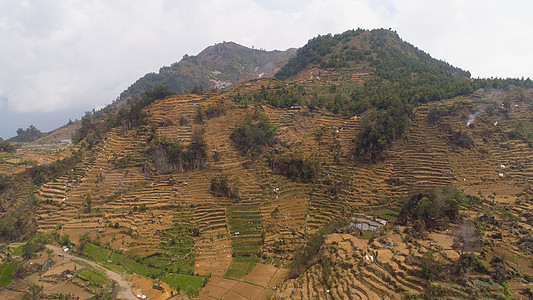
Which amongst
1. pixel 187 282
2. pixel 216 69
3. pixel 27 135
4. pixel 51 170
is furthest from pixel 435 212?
pixel 216 69

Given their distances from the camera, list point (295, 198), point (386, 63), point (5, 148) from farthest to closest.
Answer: point (386, 63) < point (5, 148) < point (295, 198)

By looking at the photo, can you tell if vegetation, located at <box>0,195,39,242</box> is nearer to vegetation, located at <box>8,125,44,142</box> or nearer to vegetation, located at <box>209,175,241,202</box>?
vegetation, located at <box>209,175,241,202</box>

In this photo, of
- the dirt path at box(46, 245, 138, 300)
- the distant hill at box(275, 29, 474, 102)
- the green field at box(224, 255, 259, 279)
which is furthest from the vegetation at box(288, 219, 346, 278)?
the distant hill at box(275, 29, 474, 102)

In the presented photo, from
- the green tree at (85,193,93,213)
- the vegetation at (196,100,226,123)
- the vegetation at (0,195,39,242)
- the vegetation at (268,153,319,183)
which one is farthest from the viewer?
the vegetation at (196,100,226,123)

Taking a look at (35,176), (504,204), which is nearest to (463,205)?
(504,204)

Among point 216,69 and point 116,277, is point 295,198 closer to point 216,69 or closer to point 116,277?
point 116,277

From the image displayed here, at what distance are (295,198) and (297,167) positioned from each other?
3.80 meters

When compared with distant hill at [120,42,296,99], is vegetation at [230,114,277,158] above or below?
below

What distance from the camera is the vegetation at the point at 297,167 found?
3228 cm

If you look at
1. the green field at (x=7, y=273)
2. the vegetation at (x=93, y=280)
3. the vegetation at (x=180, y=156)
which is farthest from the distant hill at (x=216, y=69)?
the vegetation at (x=93, y=280)

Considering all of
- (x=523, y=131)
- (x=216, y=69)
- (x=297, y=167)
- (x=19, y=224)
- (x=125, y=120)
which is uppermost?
(x=216, y=69)

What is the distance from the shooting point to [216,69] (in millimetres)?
114000

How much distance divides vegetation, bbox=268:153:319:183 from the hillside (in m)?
0.12

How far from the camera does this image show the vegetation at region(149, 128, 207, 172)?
1321 inches
